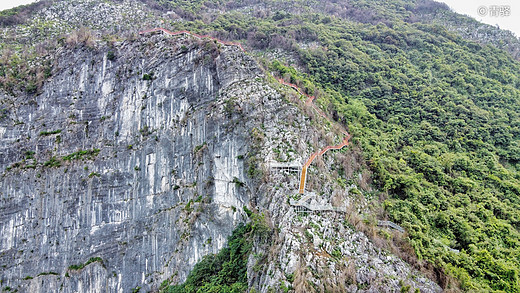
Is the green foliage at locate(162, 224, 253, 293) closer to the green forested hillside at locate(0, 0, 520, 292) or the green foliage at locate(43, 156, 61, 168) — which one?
the green forested hillside at locate(0, 0, 520, 292)

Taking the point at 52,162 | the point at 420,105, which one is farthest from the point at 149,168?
the point at 420,105

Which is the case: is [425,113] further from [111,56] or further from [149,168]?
[111,56]

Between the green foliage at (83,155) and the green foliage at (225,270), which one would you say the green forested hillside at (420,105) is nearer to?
the green foliage at (225,270)

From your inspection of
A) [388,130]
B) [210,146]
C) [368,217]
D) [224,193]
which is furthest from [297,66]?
→ [368,217]

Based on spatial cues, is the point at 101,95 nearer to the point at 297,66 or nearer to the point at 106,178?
the point at 106,178

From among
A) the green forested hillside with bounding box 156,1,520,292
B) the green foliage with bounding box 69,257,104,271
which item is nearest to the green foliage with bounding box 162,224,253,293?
the green foliage with bounding box 69,257,104,271
